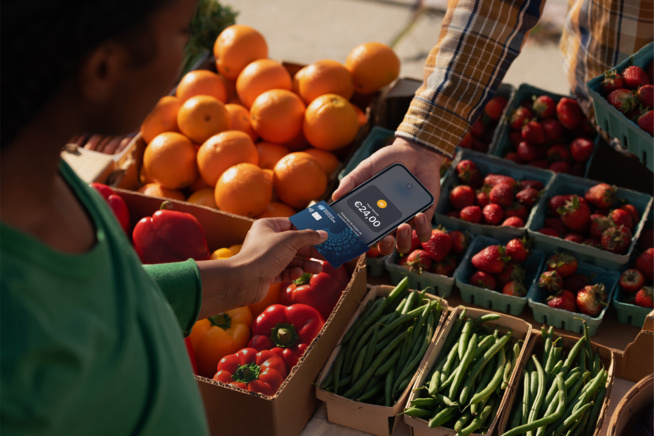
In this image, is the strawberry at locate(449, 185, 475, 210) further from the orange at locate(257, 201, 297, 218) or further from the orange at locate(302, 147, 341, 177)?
the orange at locate(257, 201, 297, 218)

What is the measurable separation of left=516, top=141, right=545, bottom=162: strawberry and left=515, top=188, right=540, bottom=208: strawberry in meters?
0.31

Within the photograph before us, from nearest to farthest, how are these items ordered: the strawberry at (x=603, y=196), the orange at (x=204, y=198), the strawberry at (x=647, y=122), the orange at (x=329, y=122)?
the strawberry at (x=647, y=122) → the strawberry at (x=603, y=196) → the orange at (x=204, y=198) → the orange at (x=329, y=122)

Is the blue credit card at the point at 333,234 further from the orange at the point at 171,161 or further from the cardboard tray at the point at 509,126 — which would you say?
the cardboard tray at the point at 509,126

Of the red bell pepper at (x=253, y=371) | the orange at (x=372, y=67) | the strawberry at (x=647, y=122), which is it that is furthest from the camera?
the orange at (x=372, y=67)

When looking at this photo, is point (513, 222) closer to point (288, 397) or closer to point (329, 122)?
point (329, 122)

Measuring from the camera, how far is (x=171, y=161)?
272 centimetres

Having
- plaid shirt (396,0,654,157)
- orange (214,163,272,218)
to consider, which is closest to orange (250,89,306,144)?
orange (214,163,272,218)

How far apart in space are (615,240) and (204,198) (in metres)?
1.54

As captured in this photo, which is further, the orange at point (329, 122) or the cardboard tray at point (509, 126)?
the cardboard tray at point (509, 126)

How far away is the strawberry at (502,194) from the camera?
2.63 metres

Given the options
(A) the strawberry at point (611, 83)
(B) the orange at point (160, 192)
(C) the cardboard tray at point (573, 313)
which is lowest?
(C) the cardboard tray at point (573, 313)

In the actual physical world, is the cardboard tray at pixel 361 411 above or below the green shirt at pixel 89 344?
below

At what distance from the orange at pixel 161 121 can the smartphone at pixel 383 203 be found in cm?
122

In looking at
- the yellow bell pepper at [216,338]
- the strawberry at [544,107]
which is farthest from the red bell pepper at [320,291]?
the strawberry at [544,107]
